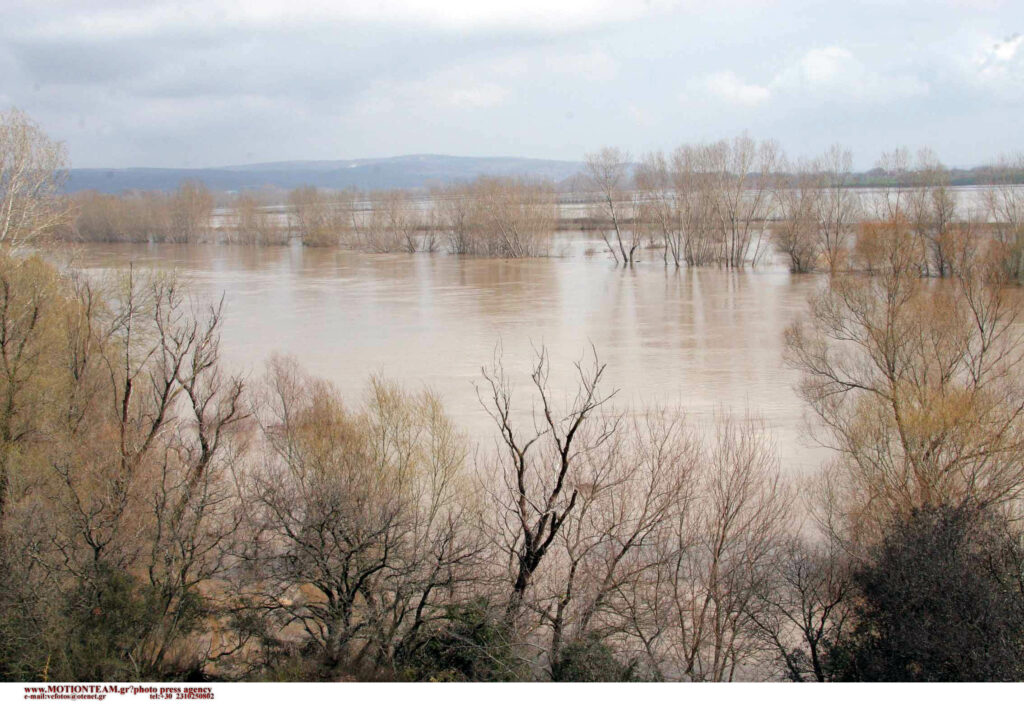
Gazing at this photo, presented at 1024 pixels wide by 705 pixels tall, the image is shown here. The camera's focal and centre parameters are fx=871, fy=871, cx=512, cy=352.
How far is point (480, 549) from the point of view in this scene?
8352 millimetres

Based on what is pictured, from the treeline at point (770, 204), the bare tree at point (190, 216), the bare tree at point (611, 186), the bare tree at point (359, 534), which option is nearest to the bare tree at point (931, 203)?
the treeline at point (770, 204)

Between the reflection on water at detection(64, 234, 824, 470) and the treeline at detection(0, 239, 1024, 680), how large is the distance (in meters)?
2.29

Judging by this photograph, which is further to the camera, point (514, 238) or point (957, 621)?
point (514, 238)

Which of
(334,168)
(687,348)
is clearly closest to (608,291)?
(687,348)

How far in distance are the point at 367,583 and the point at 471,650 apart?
1.31 m

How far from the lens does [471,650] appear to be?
7965 millimetres

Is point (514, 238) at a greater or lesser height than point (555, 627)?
greater

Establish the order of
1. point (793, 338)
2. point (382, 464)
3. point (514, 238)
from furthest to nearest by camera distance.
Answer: point (514, 238) < point (793, 338) < point (382, 464)

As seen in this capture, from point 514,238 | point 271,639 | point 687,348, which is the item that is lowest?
point 271,639

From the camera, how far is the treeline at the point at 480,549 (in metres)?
7.89

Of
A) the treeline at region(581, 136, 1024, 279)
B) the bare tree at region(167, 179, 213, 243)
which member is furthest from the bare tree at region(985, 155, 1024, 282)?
the bare tree at region(167, 179, 213, 243)

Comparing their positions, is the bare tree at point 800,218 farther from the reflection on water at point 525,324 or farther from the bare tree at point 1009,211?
the bare tree at point 1009,211

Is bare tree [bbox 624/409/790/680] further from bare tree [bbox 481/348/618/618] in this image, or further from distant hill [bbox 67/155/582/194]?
distant hill [bbox 67/155/582/194]

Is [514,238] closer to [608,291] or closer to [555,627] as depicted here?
[608,291]
